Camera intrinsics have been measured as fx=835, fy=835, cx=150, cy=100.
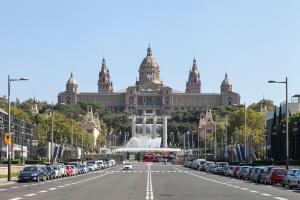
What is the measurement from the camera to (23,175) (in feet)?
206

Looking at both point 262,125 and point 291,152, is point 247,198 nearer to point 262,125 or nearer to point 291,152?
point 291,152

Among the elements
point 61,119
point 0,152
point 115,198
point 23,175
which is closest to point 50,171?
point 23,175

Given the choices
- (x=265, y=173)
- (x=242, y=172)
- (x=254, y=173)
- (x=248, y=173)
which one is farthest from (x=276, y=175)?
(x=242, y=172)

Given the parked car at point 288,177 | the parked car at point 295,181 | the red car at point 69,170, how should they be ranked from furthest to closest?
the red car at point 69,170 → the parked car at point 288,177 → the parked car at point 295,181

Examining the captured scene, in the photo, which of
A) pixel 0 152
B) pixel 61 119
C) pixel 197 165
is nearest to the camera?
pixel 0 152

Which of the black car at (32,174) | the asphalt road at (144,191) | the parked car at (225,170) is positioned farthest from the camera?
the parked car at (225,170)

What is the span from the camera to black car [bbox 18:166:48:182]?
62.8 metres

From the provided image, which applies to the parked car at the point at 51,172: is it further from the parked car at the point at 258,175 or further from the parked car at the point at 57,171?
the parked car at the point at 258,175

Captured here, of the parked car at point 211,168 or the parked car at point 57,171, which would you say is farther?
the parked car at point 211,168

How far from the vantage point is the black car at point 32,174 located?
62750 mm

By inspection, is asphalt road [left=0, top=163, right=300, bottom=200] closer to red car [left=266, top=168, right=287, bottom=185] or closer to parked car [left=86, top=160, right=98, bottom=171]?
red car [left=266, top=168, right=287, bottom=185]

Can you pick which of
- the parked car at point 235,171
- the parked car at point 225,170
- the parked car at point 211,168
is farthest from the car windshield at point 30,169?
the parked car at point 211,168

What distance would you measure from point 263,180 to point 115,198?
2584 cm

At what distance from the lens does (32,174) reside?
63344 mm
